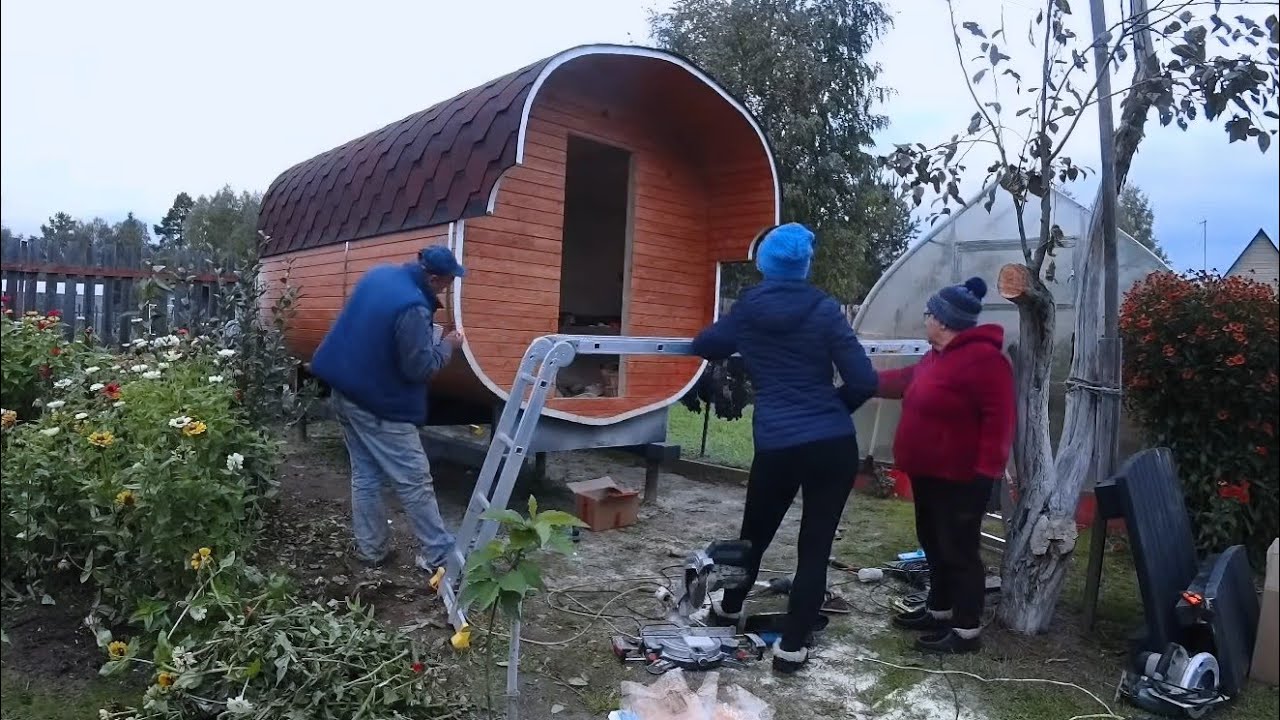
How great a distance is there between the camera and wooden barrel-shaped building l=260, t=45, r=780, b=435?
5.83 m

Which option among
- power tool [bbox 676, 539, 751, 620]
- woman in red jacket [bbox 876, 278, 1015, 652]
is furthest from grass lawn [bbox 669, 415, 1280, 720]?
power tool [bbox 676, 539, 751, 620]

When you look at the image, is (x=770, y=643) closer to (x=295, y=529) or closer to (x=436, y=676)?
(x=436, y=676)

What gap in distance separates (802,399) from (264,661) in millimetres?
2287

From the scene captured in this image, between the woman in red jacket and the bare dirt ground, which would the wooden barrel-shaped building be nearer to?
the bare dirt ground

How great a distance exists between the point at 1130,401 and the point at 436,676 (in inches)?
175

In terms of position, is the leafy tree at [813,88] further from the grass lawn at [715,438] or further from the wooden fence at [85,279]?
the wooden fence at [85,279]

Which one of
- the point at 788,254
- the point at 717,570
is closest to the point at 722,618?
the point at 717,570

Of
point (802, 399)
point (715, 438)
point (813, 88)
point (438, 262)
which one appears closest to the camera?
point (802, 399)

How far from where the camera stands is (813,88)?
14227mm

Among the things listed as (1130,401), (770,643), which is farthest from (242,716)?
(1130,401)

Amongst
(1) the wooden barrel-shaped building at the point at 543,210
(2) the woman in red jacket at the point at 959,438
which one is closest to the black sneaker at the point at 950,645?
(2) the woman in red jacket at the point at 959,438

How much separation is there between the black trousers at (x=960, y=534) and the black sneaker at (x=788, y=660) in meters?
0.82

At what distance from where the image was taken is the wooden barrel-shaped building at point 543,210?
5832 mm

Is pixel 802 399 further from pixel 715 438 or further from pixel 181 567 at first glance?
pixel 715 438
